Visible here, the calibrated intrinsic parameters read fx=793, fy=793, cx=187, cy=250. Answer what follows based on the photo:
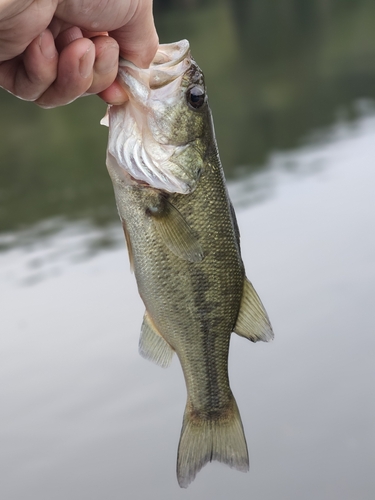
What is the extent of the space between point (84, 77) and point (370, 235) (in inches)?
288

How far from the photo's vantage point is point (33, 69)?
2637 mm

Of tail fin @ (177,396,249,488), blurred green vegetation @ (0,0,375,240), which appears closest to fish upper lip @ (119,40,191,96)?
tail fin @ (177,396,249,488)

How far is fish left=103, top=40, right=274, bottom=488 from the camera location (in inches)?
113

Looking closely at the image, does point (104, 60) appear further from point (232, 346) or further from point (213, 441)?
point (232, 346)

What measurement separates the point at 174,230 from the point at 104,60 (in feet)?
2.14

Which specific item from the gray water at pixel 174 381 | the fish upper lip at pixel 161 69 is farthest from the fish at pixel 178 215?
the gray water at pixel 174 381

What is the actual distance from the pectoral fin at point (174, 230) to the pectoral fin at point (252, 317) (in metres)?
0.34

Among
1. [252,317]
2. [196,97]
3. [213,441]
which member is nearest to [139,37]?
[196,97]

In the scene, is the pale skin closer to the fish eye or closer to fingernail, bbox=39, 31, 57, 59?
fingernail, bbox=39, 31, 57, 59

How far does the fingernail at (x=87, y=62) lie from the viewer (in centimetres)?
257

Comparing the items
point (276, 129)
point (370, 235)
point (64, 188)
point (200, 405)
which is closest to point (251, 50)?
point (276, 129)

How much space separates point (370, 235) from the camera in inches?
373

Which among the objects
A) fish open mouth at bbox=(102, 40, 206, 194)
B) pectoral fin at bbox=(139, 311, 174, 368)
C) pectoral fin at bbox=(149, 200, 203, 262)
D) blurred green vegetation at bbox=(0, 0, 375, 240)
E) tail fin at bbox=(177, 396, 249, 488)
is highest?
blurred green vegetation at bbox=(0, 0, 375, 240)

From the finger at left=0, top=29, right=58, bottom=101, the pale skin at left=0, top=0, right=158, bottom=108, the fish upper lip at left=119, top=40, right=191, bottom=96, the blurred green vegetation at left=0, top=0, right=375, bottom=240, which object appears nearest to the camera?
the pale skin at left=0, top=0, right=158, bottom=108
